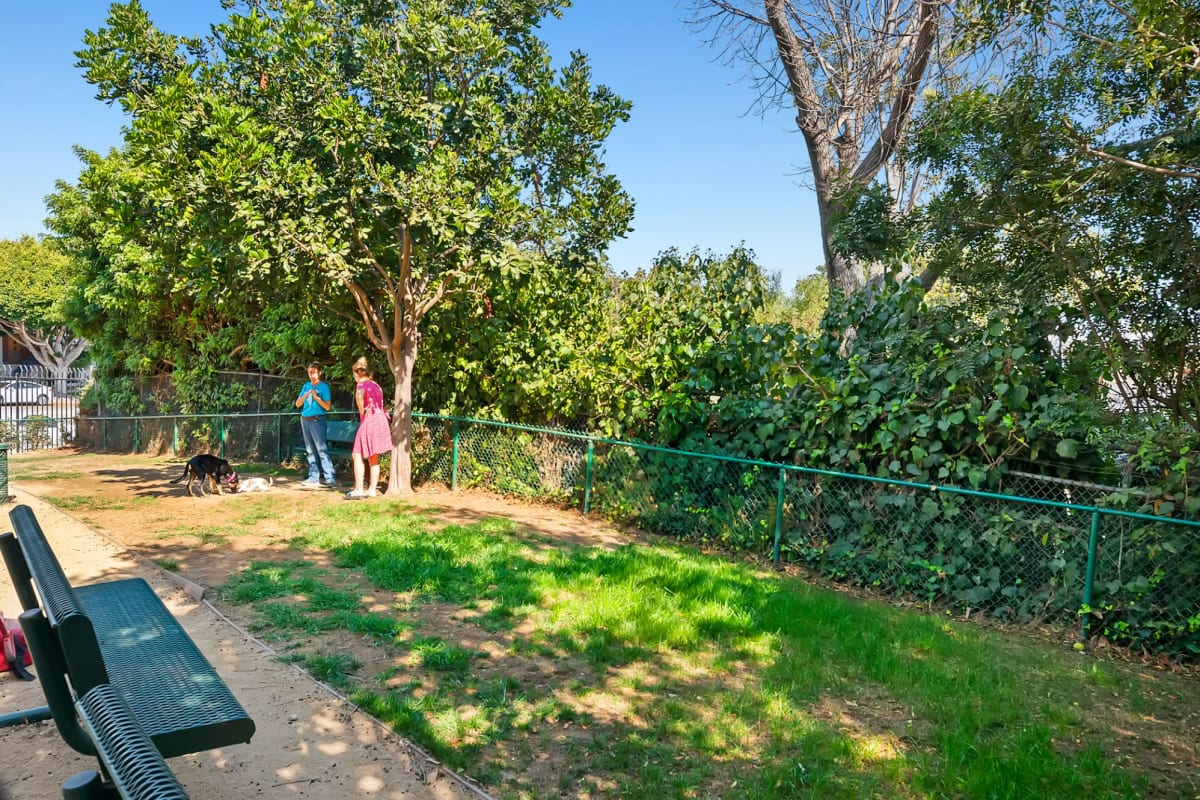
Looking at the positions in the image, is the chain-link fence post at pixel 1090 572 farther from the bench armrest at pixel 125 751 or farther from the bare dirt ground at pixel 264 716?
the bench armrest at pixel 125 751

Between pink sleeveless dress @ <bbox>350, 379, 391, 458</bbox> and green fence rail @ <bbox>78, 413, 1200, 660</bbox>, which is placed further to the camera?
pink sleeveless dress @ <bbox>350, 379, 391, 458</bbox>

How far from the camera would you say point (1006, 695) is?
4.25 meters

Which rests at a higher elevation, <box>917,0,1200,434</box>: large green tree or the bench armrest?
<box>917,0,1200,434</box>: large green tree

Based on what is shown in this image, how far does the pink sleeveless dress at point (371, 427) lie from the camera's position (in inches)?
383

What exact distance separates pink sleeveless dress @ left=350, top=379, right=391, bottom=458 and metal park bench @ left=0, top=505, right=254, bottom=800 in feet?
18.5

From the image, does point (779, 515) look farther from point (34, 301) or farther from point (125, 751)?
point (34, 301)

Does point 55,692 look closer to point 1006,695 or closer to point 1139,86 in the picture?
point 1006,695

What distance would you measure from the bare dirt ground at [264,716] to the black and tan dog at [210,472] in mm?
1088

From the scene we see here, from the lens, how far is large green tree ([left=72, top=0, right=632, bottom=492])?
309 inches

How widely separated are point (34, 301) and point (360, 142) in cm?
4152

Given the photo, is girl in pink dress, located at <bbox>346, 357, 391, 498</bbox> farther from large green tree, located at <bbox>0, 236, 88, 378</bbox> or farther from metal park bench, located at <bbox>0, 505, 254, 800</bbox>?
large green tree, located at <bbox>0, 236, 88, 378</bbox>

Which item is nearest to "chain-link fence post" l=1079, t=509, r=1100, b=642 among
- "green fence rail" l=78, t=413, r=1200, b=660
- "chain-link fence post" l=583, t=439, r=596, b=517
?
"green fence rail" l=78, t=413, r=1200, b=660

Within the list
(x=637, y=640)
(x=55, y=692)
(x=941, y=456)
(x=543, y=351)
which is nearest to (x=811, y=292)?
(x=543, y=351)

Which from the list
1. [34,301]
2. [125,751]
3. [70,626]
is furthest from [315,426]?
[34,301]
